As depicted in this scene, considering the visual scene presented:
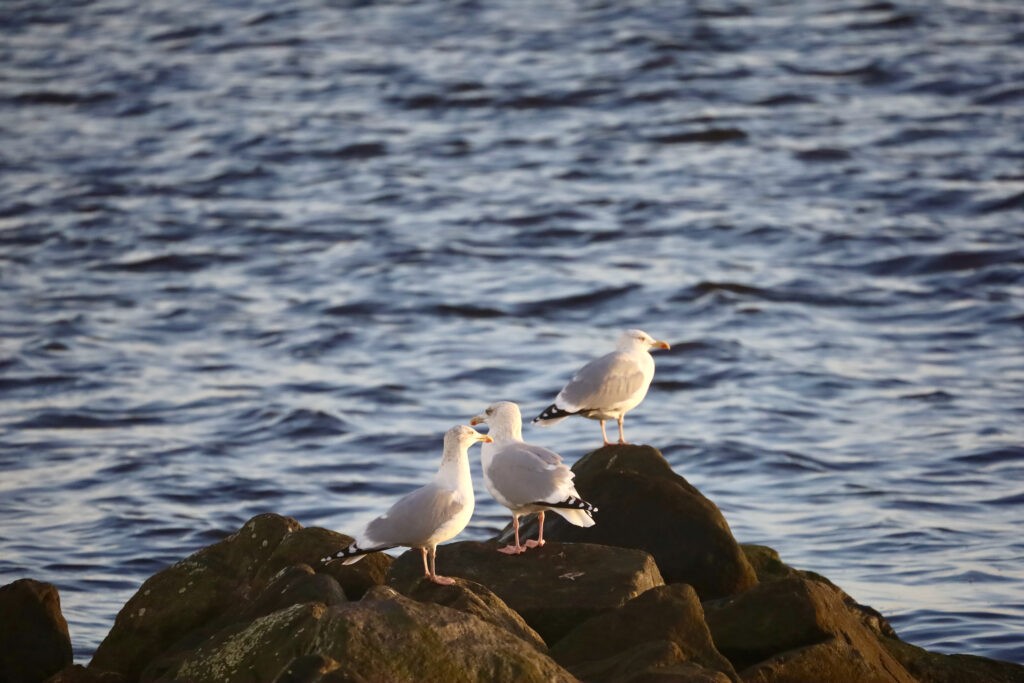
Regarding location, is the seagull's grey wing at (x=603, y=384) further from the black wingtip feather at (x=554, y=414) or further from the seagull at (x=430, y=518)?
the seagull at (x=430, y=518)

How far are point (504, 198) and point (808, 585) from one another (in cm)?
1697

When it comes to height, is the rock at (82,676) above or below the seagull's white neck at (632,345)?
below

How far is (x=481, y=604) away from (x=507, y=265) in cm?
1457

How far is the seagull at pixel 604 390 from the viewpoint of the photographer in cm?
959

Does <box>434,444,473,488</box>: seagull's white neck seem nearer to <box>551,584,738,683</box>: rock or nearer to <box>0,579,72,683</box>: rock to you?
<box>551,584,738,683</box>: rock

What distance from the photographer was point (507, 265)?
21.9 metres

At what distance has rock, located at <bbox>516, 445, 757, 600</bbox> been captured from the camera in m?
8.80

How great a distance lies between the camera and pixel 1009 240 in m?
21.0

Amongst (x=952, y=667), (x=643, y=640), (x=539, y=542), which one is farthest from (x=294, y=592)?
(x=952, y=667)

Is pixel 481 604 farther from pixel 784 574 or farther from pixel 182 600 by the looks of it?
pixel 784 574

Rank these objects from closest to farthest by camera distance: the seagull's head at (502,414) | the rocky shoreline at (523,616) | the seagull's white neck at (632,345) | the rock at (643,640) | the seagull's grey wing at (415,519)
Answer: the rocky shoreline at (523,616) < the rock at (643,640) < the seagull's grey wing at (415,519) < the seagull's head at (502,414) < the seagull's white neck at (632,345)

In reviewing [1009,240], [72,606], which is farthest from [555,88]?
[72,606]

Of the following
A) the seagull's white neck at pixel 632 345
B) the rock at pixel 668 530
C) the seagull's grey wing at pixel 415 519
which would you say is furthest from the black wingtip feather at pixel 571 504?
the seagull's white neck at pixel 632 345

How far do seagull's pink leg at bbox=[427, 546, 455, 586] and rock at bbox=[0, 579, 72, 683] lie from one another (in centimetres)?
201
